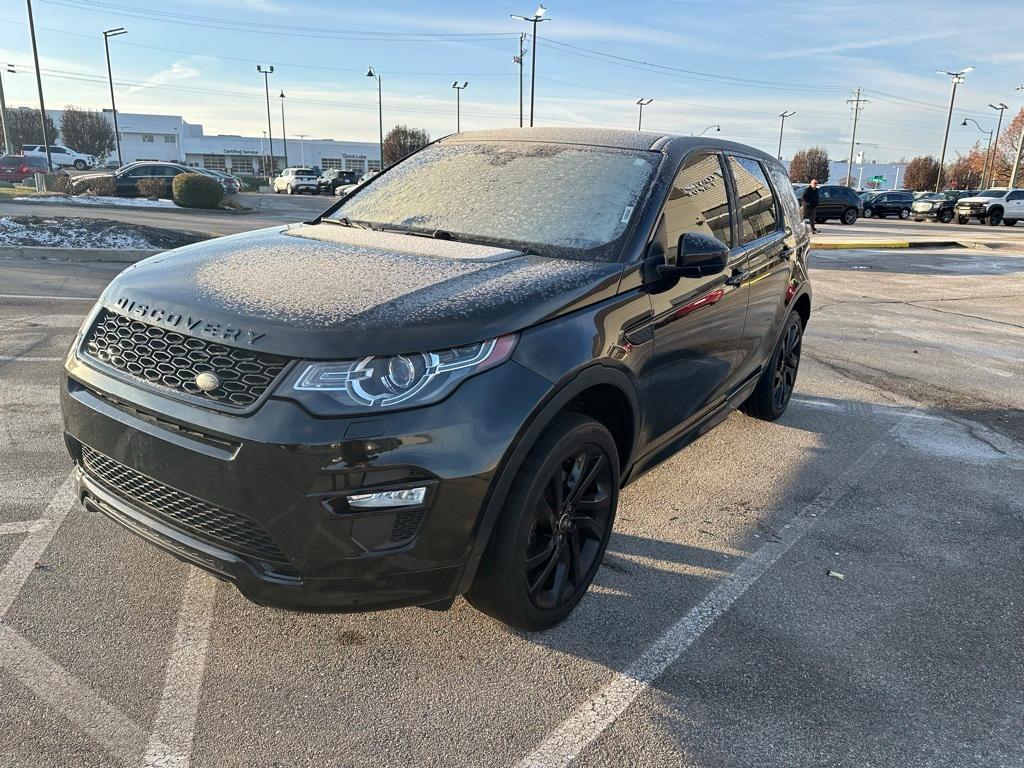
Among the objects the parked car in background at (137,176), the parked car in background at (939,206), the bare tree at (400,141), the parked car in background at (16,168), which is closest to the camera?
the parked car in background at (137,176)

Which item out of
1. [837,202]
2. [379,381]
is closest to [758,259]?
[379,381]

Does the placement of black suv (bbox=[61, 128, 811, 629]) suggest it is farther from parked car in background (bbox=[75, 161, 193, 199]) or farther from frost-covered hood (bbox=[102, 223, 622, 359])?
parked car in background (bbox=[75, 161, 193, 199])

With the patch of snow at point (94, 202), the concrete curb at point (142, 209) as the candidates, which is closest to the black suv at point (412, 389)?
the concrete curb at point (142, 209)

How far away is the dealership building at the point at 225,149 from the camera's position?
96312 millimetres

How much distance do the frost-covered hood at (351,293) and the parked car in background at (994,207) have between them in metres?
41.6

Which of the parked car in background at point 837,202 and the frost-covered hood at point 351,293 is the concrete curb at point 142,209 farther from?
the parked car in background at point 837,202

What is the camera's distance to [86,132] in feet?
254

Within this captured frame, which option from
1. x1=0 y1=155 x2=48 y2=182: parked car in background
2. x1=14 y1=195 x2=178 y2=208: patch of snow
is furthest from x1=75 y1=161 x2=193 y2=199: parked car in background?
x1=0 y1=155 x2=48 y2=182: parked car in background

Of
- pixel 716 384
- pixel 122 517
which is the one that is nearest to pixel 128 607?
pixel 122 517

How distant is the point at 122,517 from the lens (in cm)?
259

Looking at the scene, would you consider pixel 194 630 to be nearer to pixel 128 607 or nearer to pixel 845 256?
pixel 128 607

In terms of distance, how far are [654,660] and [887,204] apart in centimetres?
4500

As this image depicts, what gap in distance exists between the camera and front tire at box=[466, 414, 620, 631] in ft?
8.27

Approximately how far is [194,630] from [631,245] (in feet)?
7.35
